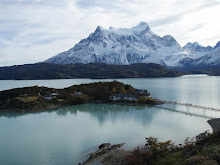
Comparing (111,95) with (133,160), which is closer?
(133,160)

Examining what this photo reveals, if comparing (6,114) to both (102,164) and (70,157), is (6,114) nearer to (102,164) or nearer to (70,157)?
(70,157)

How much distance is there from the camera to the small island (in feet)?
170

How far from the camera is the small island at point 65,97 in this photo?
51.8 meters

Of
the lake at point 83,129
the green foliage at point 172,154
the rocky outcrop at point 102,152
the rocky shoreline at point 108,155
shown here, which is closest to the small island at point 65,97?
the lake at point 83,129

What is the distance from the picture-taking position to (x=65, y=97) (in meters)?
59.2

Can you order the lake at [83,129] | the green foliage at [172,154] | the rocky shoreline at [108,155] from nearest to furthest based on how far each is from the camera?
the green foliage at [172,154] < the rocky shoreline at [108,155] < the lake at [83,129]

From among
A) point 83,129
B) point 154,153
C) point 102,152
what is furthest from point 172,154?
point 83,129

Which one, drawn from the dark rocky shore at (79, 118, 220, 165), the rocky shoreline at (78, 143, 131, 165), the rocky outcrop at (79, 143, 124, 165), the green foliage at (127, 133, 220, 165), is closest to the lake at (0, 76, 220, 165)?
the rocky outcrop at (79, 143, 124, 165)

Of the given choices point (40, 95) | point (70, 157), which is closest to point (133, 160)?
point (70, 157)

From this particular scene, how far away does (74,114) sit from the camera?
150 ft

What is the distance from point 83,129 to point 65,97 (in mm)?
27551

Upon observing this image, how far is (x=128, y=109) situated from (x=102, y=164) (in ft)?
95.5

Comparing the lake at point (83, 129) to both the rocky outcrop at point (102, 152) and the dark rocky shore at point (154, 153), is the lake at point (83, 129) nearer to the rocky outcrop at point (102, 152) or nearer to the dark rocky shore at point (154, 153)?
the rocky outcrop at point (102, 152)

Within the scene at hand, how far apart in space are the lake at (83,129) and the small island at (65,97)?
4.16 m
